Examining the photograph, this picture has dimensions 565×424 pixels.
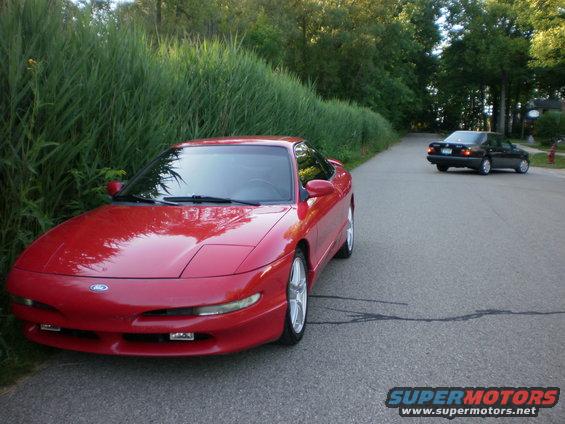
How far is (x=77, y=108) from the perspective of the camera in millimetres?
5082

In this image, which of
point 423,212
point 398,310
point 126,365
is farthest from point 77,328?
point 423,212

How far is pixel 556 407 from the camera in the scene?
10.0ft

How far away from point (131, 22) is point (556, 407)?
6362 mm

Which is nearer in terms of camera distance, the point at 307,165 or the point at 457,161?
the point at 307,165

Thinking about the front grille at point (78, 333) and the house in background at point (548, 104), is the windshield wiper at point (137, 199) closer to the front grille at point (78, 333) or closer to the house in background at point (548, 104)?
the front grille at point (78, 333)

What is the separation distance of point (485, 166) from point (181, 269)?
1708cm

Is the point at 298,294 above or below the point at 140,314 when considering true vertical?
below

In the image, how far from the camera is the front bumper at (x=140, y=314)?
3.13m

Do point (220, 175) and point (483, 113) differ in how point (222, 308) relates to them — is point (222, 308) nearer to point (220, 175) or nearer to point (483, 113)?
point (220, 175)

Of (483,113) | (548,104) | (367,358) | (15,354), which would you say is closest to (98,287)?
(15,354)

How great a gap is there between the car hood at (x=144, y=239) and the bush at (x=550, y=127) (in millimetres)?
37951

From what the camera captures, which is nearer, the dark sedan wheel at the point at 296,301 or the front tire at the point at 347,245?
the dark sedan wheel at the point at 296,301

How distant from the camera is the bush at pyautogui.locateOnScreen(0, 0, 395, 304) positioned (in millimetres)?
4340

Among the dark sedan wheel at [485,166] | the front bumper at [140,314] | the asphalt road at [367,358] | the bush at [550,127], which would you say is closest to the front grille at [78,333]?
the front bumper at [140,314]
